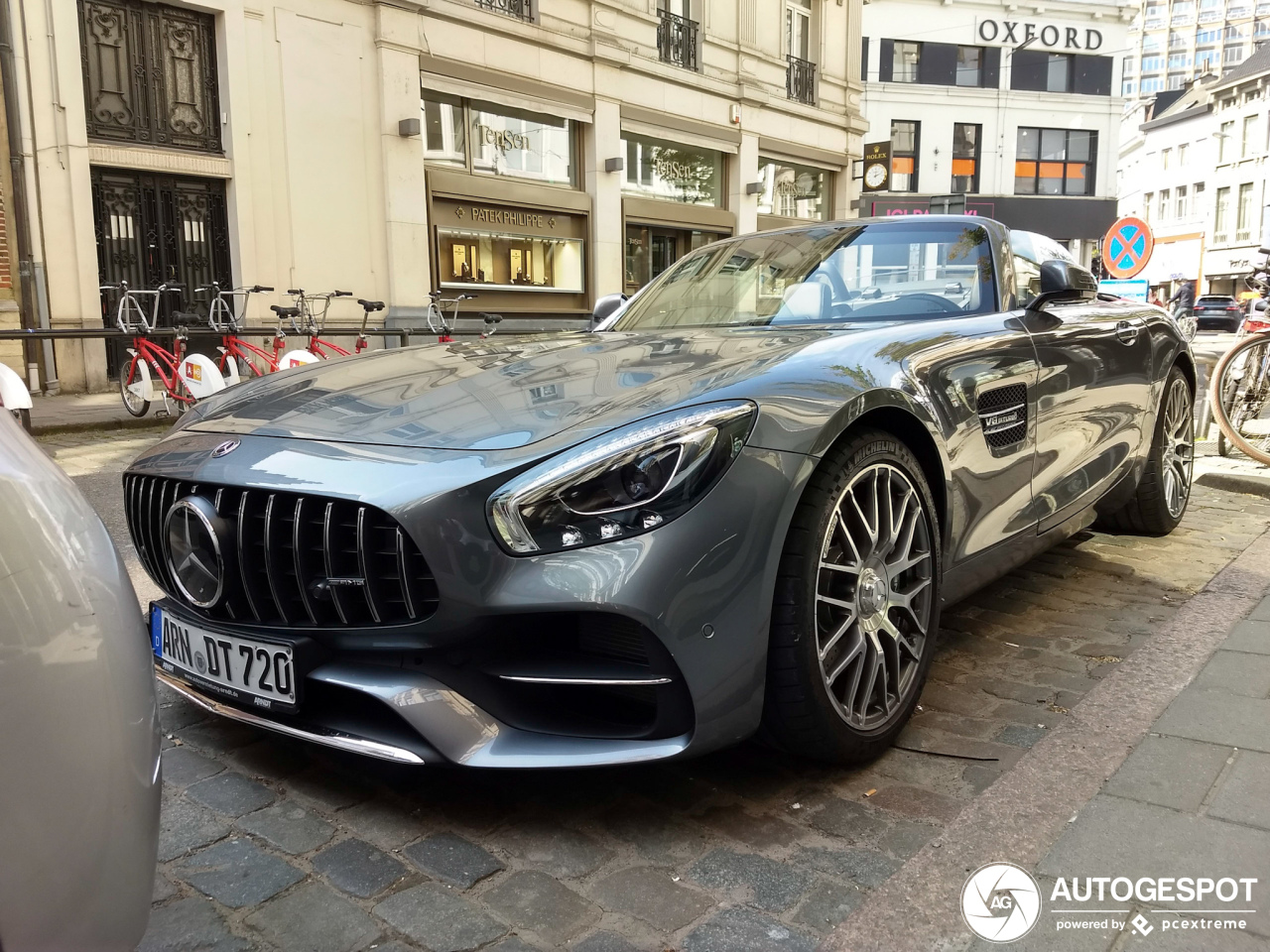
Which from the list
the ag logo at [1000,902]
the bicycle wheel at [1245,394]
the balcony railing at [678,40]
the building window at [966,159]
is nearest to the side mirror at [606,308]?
the ag logo at [1000,902]

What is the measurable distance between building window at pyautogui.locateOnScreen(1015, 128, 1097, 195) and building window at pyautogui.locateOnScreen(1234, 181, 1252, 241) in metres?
22.3

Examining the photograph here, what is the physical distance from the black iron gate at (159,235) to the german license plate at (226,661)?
10.5 metres

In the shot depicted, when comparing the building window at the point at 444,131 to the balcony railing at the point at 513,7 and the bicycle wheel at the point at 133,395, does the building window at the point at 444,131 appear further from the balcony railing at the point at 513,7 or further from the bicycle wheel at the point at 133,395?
the bicycle wheel at the point at 133,395

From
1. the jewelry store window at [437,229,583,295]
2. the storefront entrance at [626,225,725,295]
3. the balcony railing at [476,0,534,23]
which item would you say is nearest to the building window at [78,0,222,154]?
the jewelry store window at [437,229,583,295]

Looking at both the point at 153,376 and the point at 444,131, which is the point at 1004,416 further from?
the point at 444,131

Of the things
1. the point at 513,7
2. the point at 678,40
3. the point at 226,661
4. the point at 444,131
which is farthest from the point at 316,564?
the point at 678,40

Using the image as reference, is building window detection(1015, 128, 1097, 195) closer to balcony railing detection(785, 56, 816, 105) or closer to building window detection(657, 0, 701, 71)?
balcony railing detection(785, 56, 816, 105)

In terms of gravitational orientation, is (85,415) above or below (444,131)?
below

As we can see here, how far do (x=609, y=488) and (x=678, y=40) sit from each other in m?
18.6

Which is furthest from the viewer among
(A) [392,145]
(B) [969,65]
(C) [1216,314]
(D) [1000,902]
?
(C) [1216,314]

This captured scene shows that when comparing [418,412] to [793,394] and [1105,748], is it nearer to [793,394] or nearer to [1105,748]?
[793,394]

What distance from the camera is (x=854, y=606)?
7.61ft

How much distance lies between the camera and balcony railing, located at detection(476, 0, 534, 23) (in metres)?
15.2

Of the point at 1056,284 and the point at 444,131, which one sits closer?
the point at 1056,284
